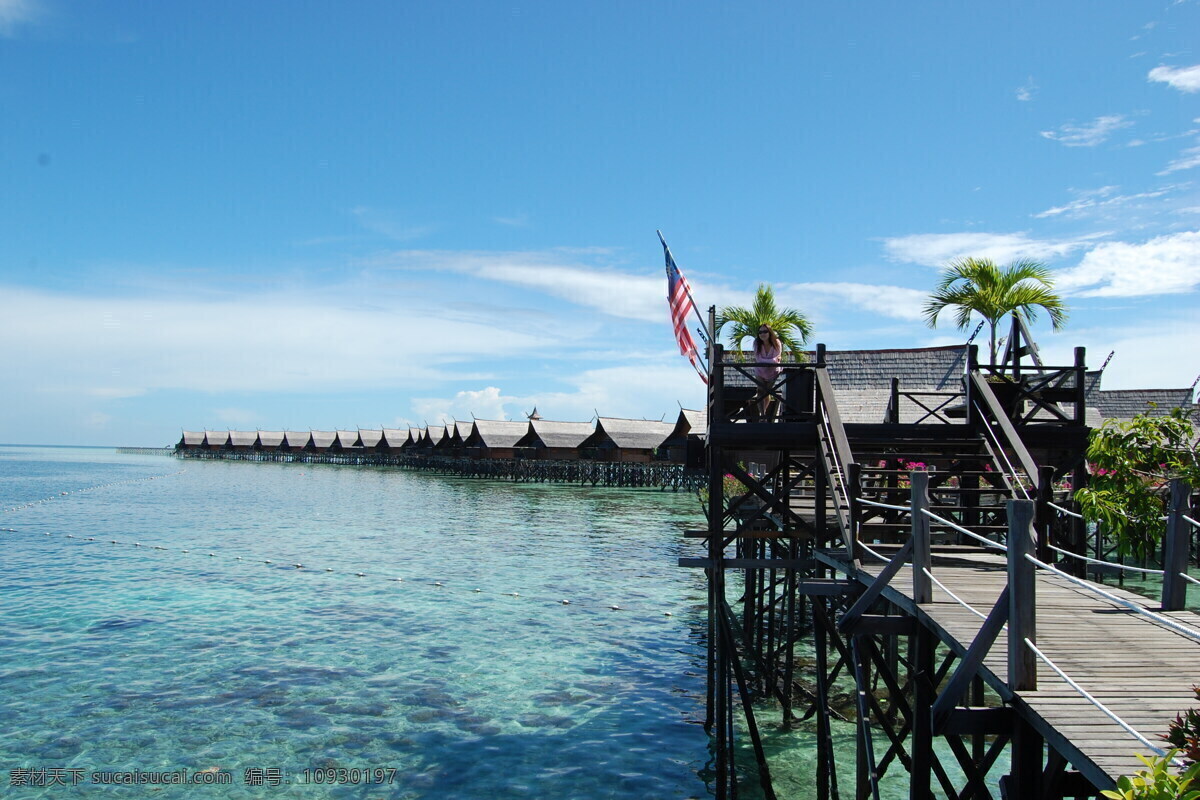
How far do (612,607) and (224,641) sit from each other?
7752 mm

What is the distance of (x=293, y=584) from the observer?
22562 millimetres

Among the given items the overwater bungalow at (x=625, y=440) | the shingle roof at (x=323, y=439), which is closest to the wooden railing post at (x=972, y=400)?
the overwater bungalow at (x=625, y=440)

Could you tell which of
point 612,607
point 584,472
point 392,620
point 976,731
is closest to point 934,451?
point 976,731

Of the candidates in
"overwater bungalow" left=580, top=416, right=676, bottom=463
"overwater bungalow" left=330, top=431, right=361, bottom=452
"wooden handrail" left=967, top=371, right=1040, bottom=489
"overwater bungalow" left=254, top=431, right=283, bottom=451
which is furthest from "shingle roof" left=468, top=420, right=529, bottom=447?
"wooden handrail" left=967, top=371, right=1040, bottom=489

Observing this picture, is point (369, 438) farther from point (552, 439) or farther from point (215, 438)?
point (552, 439)

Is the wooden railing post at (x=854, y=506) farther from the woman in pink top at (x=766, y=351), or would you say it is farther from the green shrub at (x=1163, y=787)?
the green shrub at (x=1163, y=787)

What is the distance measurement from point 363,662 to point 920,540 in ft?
36.6

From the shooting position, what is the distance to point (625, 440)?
2501 inches

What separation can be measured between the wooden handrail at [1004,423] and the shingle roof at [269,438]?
11385 centimetres

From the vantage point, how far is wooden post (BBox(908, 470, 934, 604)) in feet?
20.1

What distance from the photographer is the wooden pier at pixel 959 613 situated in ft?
15.6

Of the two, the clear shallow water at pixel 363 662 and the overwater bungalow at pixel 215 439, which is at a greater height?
the overwater bungalow at pixel 215 439

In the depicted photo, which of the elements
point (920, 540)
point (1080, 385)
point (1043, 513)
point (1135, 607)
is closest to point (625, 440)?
point (1080, 385)

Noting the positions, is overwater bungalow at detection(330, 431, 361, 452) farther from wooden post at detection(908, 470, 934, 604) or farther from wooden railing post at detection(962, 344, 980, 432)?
wooden post at detection(908, 470, 934, 604)
